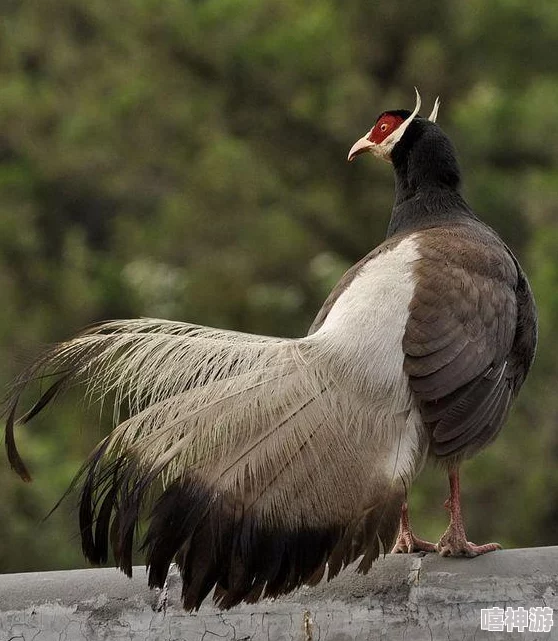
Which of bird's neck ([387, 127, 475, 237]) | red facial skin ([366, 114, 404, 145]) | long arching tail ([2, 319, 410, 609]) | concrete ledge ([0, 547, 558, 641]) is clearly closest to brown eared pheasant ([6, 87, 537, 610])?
long arching tail ([2, 319, 410, 609])

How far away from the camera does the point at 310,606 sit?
271 cm

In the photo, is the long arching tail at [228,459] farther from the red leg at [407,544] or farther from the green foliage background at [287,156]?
the green foliage background at [287,156]

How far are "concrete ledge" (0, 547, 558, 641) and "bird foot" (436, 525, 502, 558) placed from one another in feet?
0.68

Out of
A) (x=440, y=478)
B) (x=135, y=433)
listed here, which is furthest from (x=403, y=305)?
(x=440, y=478)

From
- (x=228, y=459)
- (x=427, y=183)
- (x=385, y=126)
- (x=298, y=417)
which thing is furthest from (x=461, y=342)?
(x=385, y=126)

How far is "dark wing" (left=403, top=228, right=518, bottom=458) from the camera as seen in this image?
113 inches

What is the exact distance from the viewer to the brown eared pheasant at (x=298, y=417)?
8.36 feet

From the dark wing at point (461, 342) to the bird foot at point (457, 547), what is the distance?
0.22m

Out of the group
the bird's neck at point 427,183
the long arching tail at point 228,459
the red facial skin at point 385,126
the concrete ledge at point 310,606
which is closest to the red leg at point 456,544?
the concrete ledge at point 310,606

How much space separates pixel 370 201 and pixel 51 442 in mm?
2719

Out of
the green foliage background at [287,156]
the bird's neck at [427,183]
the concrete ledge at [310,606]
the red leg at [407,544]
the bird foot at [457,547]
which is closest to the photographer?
the concrete ledge at [310,606]

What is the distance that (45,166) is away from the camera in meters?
9.95

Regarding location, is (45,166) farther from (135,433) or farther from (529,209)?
(135,433)

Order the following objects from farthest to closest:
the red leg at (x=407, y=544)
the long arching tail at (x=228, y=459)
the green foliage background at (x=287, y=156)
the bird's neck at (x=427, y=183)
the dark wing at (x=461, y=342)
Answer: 1. the green foliage background at (x=287, y=156)
2. the bird's neck at (x=427, y=183)
3. the red leg at (x=407, y=544)
4. the dark wing at (x=461, y=342)
5. the long arching tail at (x=228, y=459)
